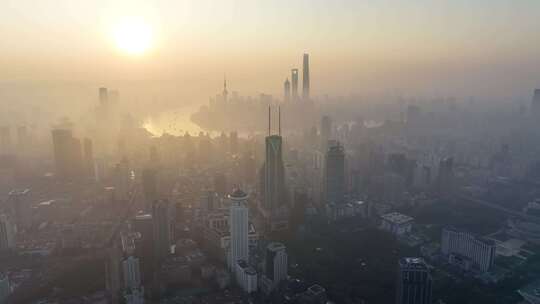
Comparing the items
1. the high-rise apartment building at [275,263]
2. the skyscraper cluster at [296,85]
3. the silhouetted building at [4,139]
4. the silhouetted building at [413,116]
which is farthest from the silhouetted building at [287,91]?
the high-rise apartment building at [275,263]

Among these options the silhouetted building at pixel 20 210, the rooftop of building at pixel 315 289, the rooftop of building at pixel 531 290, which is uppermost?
the silhouetted building at pixel 20 210

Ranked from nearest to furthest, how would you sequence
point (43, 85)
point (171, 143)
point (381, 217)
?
point (381, 217), point (43, 85), point (171, 143)

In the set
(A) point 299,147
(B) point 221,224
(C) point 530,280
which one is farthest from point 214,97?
(C) point 530,280

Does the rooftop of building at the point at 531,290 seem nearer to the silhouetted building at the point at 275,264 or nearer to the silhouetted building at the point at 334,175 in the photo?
the silhouetted building at the point at 275,264

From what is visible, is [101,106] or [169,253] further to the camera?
[101,106]

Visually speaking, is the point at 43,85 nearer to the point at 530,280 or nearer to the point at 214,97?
the point at 214,97

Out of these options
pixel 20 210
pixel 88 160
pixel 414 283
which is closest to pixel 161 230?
pixel 20 210
